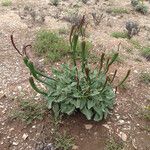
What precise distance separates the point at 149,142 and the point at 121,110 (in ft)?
2.17

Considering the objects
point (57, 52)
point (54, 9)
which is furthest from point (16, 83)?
point (54, 9)

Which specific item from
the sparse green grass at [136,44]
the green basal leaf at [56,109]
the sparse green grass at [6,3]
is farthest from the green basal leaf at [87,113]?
the sparse green grass at [6,3]

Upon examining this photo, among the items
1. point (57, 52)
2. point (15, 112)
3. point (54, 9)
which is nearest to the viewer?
point (15, 112)

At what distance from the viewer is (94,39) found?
6719 millimetres

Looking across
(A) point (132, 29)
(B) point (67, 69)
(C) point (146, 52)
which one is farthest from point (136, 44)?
(B) point (67, 69)

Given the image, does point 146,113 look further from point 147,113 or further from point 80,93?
point 80,93

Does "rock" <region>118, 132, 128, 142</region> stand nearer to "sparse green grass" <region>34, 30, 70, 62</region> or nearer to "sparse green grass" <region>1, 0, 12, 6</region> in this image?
"sparse green grass" <region>34, 30, 70, 62</region>

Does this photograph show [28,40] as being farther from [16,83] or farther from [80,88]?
[80,88]

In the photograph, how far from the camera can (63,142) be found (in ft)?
13.9

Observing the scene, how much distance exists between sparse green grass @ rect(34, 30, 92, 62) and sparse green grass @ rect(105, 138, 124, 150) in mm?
2131

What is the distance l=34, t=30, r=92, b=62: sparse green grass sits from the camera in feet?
19.6

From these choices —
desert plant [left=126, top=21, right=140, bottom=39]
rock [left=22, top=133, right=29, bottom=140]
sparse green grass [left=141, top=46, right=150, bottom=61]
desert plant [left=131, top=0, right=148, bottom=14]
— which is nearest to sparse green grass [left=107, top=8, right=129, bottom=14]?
desert plant [left=131, top=0, right=148, bottom=14]

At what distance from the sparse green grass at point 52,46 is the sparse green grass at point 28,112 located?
1.31 m

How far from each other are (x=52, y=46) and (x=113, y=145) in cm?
256
